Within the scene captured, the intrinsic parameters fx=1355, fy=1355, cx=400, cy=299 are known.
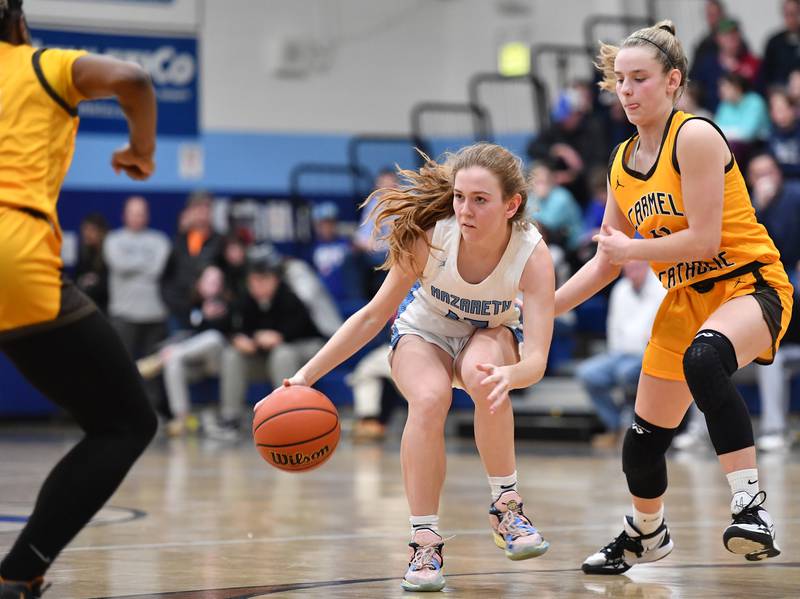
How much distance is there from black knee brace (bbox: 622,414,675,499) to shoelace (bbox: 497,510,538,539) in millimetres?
369

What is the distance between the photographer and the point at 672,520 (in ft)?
19.7

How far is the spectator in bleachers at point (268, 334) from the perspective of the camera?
40.8 ft

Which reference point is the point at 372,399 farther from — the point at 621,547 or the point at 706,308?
the point at 706,308

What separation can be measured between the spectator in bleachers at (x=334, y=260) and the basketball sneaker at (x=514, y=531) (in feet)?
29.9

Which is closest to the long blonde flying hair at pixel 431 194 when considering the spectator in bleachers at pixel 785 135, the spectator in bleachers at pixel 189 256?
the spectator in bleachers at pixel 785 135

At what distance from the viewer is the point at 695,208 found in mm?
4152

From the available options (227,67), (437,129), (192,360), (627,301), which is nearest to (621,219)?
(627,301)

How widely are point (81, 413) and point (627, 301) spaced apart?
24.9ft

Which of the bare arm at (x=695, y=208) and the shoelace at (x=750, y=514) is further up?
the bare arm at (x=695, y=208)

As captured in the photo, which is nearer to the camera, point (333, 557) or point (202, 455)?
point (333, 557)

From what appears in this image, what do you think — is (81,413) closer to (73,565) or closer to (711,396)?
(73,565)

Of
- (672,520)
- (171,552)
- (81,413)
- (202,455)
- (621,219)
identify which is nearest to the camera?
(81,413)

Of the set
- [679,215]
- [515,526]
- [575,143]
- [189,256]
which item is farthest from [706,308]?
[575,143]

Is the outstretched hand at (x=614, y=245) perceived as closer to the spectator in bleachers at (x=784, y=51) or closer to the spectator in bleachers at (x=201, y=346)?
the spectator in bleachers at (x=201, y=346)
